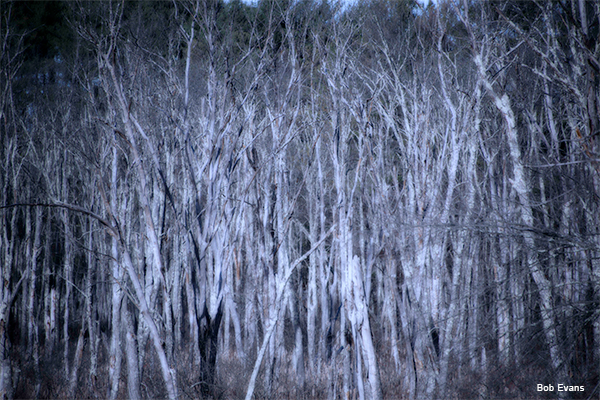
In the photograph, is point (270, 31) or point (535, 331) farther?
point (270, 31)

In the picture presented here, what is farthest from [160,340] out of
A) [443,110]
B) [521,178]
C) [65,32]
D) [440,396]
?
[65,32]

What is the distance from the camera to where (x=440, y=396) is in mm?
6836

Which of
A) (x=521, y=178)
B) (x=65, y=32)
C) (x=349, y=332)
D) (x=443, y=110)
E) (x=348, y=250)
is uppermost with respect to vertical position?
(x=65, y=32)

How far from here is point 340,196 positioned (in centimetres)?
820

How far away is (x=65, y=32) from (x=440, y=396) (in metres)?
13.6

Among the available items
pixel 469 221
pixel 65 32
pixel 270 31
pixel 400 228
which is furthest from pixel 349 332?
pixel 65 32

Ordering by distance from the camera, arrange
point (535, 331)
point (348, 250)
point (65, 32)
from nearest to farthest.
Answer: point (535, 331), point (348, 250), point (65, 32)

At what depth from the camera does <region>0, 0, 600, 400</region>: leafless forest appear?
6.12 meters

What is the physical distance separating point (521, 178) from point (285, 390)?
6.08 meters

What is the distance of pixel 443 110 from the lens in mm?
11008

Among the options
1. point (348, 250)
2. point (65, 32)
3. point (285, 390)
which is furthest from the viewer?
point (65, 32)

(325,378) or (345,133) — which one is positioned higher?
(345,133)

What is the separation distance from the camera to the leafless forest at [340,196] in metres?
6.12

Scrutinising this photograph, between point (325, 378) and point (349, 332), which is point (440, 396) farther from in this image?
point (325, 378)
